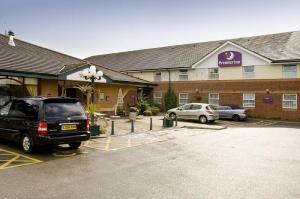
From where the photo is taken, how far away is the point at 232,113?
86.0 feet

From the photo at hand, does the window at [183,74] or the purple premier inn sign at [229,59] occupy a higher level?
the purple premier inn sign at [229,59]

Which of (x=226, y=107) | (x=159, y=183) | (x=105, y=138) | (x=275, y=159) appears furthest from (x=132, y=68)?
(x=159, y=183)

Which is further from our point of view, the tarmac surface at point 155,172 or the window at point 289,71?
the window at point 289,71

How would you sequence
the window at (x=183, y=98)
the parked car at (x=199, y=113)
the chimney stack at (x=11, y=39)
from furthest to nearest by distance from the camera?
the window at (x=183, y=98)
the parked car at (x=199, y=113)
the chimney stack at (x=11, y=39)

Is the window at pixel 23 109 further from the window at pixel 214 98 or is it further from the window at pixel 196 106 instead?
the window at pixel 214 98

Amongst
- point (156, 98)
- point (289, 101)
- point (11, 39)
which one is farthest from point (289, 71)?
point (11, 39)

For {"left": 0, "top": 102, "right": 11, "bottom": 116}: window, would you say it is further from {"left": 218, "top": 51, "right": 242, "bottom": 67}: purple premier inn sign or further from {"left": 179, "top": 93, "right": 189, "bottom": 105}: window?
{"left": 179, "top": 93, "right": 189, "bottom": 105}: window

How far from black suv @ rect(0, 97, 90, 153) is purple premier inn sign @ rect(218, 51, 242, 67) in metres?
21.9

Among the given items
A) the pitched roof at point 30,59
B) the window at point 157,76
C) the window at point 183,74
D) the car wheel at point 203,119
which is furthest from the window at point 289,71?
the pitched roof at point 30,59

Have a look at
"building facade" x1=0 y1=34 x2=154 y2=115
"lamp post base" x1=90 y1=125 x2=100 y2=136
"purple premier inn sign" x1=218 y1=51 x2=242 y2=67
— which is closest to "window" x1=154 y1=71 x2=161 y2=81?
"purple premier inn sign" x1=218 y1=51 x2=242 y2=67

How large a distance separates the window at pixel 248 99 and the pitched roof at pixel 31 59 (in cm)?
1217

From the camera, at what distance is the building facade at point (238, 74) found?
88.5 feet

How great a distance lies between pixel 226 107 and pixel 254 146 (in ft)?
47.7

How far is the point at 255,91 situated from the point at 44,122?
22.9 metres
